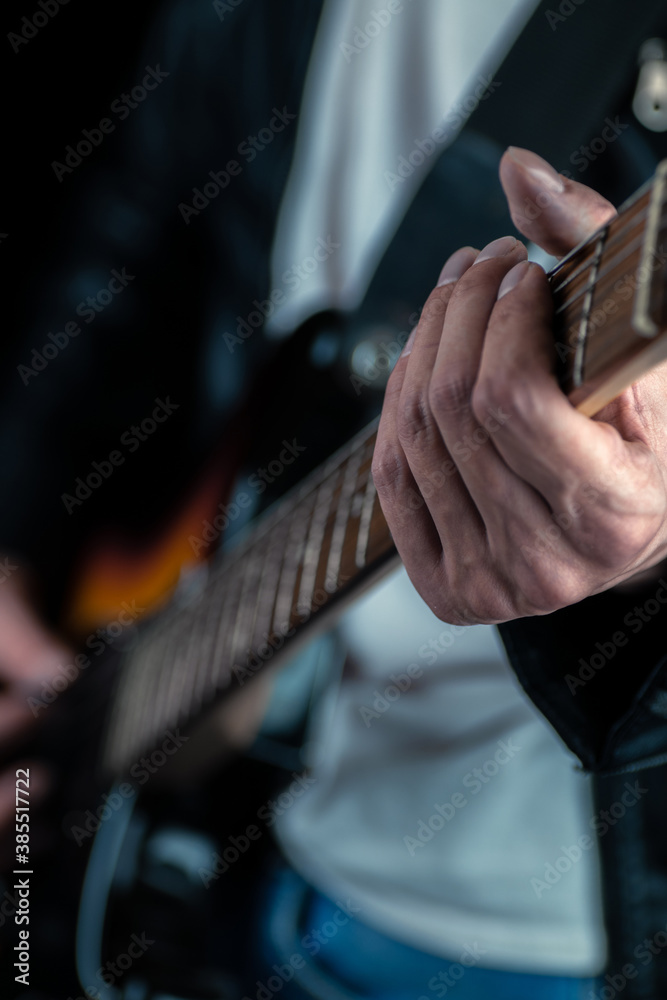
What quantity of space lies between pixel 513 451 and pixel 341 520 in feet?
0.62

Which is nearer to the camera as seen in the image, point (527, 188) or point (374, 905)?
point (527, 188)

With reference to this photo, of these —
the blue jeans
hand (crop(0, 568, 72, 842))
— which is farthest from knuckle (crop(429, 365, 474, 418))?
hand (crop(0, 568, 72, 842))

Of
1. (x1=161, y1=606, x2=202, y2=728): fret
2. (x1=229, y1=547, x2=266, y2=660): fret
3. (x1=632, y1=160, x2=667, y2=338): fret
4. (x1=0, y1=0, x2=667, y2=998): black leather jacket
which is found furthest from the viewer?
(x1=0, y1=0, x2=667, y2=998): black leather jacket

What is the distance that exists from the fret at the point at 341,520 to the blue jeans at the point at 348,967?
42cm

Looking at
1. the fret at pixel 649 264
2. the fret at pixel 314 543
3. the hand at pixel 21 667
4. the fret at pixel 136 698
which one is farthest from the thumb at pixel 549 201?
the hand at pixel 21 667

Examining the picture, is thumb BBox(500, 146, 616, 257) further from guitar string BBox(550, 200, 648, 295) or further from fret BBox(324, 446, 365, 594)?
fret BBox(324, 446, 365, 594)

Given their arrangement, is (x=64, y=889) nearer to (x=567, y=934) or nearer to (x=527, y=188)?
(x=567, y=934)

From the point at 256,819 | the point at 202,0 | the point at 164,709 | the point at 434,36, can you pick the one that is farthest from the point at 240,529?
the point at 202,0

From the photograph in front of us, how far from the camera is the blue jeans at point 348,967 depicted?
0.60 metres

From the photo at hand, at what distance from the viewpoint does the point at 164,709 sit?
676 mm

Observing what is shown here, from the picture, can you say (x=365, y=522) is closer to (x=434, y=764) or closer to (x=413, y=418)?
(x=413, y=418)

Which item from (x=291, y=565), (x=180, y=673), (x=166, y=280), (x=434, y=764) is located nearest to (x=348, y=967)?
(x=434, y=764)

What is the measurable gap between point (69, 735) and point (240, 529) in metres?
0.35

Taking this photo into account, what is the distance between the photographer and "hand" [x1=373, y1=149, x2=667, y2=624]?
10.0 inches
